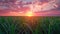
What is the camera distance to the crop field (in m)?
2.11

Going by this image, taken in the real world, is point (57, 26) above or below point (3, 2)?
below

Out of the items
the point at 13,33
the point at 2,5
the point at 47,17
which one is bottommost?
the point at 13,33

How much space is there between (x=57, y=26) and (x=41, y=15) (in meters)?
0.21

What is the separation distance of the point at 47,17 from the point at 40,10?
0.10 metres

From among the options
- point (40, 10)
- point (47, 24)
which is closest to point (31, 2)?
point (40, 10)

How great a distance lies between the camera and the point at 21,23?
2148 mm

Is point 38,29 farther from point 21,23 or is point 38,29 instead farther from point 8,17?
point 8,17

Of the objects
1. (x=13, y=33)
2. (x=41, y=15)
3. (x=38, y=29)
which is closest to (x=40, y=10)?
(x=41, y=15)

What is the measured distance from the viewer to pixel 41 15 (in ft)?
7.25

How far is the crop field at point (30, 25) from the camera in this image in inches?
83.0

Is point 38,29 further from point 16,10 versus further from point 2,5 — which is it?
point 2,5

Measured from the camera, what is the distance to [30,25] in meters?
2.15

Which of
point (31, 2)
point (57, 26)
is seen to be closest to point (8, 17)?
point (31, 2)

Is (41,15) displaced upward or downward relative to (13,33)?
upward
